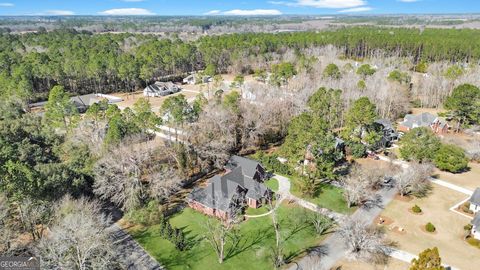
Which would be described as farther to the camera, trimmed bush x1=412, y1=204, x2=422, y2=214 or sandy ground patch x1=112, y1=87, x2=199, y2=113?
sandy ground patch x1=112, y1=87, x2=199, y2=113

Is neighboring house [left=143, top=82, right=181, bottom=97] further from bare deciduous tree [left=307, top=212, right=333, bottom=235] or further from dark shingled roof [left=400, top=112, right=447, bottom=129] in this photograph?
bare deciduous tree [left=307, top=212, right=333, bottom=235]

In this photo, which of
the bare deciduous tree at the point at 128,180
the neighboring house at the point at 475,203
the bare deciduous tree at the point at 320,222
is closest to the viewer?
the bare deciduous tree at the point at 320,222

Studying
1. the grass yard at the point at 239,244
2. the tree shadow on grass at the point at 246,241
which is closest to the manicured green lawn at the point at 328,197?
the grass yard at the point at 239,244

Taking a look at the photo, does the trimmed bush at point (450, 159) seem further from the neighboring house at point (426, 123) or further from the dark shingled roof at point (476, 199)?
the neighboring house at point (426, 123)

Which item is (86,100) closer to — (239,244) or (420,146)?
(239,244)

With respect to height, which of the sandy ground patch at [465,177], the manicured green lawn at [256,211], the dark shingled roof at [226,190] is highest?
the dark shingled roof at [226,190]

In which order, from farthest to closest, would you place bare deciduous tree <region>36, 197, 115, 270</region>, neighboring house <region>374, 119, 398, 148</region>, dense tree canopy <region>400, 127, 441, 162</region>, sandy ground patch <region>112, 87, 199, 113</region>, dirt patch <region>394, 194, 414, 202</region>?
sandy ground patch <region>112, 87, 199, 113</region> < neighboring house <region>374, 119, 398, 148</region> < dense tree canopy <region>400, 127, 441, 162</region> < dirt patch <region>394, 194, 414, 202</region> < bare deciduous tree <region>36, 197, 115, 270</region>

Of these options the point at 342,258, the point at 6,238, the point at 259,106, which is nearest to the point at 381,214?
the point at 342,258

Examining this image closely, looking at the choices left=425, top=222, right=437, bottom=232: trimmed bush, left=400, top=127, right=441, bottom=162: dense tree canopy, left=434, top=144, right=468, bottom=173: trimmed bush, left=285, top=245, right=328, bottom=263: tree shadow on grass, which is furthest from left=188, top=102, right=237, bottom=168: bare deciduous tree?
left=434, top=144, right=468, bottom=173: trimmed bush
